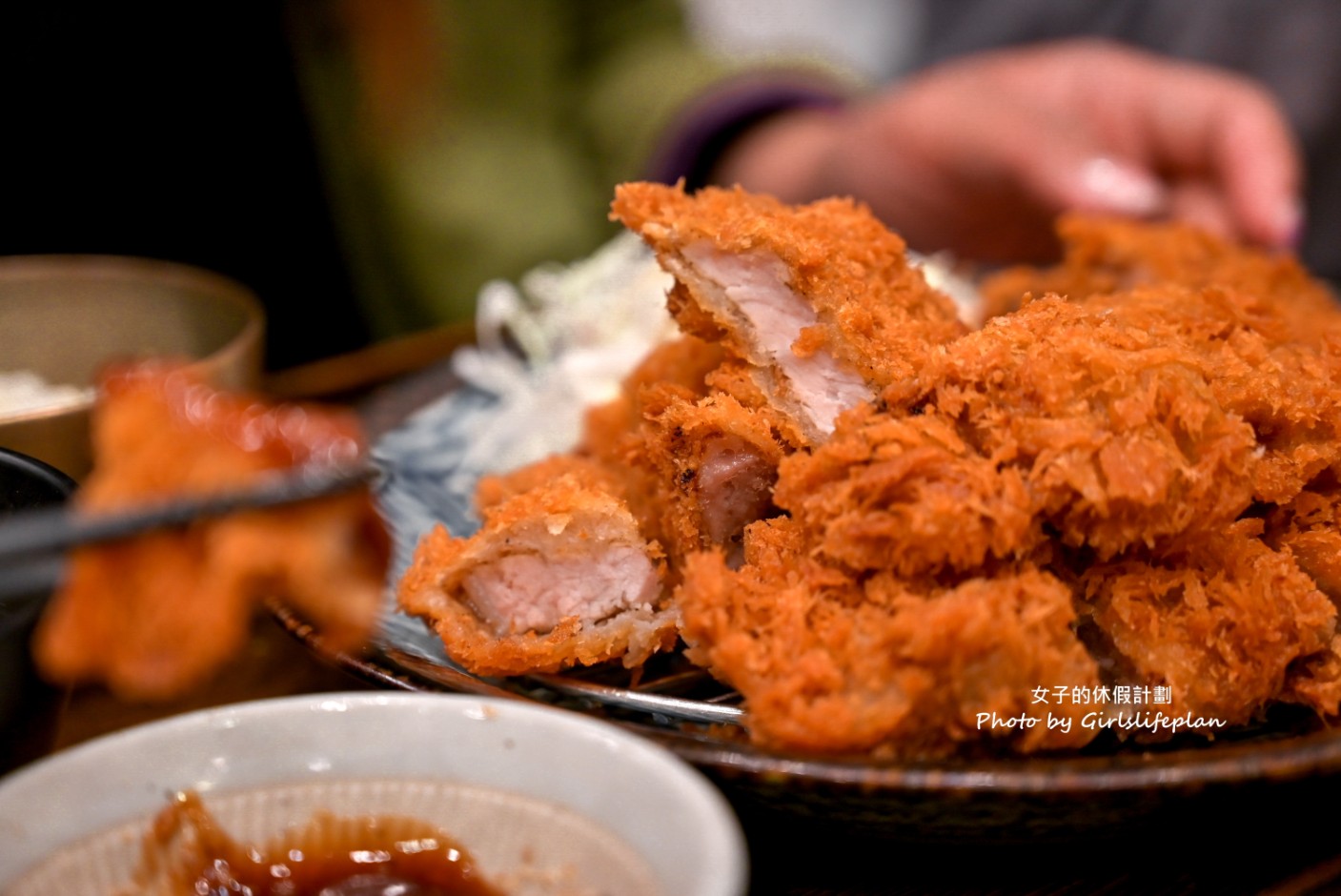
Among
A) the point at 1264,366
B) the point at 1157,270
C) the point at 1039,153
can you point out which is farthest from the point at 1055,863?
the point at 1039,153

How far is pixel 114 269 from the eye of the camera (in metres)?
2.30

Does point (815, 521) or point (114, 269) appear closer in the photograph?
point (815, 521)

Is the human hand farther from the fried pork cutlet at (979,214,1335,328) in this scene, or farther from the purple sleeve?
the fried pork cutlet at (979,214,1335,328)

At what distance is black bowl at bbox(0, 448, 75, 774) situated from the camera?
114 cm

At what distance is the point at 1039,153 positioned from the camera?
123 inches

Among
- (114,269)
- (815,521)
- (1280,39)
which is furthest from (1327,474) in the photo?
(1280,39)

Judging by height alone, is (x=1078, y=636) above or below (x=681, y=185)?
below

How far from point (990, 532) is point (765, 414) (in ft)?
1.20

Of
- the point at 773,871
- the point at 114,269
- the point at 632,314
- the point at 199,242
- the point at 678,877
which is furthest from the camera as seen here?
the point at 199,242

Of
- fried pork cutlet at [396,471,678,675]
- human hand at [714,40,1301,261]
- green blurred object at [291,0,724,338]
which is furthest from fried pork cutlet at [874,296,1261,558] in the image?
green blurred object at [291,0,724,338]

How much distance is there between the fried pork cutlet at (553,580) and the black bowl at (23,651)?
0.44 metres

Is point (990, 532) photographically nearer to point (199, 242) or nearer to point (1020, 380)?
point (1020, 380)

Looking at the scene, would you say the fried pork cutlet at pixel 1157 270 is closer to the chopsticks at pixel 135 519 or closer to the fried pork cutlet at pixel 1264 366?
the fried pork cutlet at pixel 1264 366

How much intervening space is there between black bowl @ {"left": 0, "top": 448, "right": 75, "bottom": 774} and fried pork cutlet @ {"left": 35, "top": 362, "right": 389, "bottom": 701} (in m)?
0.26
